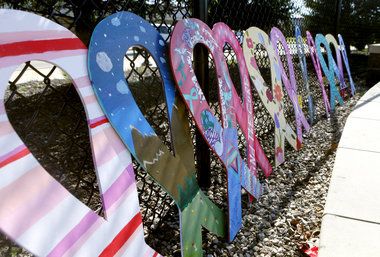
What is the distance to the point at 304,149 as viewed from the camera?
3.64 metres

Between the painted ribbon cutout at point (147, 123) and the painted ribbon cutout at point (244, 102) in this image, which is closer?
the painted ribbon cutout at point (147, 123)

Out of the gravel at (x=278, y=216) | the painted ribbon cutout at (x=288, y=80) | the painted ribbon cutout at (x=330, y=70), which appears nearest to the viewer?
the gravel at (x=278, y=216)

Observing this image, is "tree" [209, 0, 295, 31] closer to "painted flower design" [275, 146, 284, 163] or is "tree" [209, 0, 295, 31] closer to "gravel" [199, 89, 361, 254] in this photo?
"painted flower design" [275, 146, 284, 163]

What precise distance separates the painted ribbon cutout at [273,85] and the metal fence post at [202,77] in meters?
0.45

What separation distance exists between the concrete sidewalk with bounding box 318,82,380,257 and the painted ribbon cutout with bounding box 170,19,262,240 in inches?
20.5

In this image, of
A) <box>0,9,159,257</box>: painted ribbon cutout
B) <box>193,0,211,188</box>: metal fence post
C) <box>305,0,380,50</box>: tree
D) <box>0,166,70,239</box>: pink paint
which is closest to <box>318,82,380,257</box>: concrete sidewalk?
<box>193,0,211,188</box>: metal fence post

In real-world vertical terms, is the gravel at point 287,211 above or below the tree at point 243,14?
below

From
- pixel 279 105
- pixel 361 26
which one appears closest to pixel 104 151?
pixel 279 105

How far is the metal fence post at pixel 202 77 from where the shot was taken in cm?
221

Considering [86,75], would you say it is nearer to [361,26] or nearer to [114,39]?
[114,39]

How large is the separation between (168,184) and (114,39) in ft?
2.28

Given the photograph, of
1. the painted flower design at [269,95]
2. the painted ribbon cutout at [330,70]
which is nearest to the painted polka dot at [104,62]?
the painted flower design at [269,95]

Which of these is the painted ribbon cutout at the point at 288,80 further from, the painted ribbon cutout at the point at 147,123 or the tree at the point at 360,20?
the tree at the point at 360,20

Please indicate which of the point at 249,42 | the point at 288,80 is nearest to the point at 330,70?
the point at 288,80
